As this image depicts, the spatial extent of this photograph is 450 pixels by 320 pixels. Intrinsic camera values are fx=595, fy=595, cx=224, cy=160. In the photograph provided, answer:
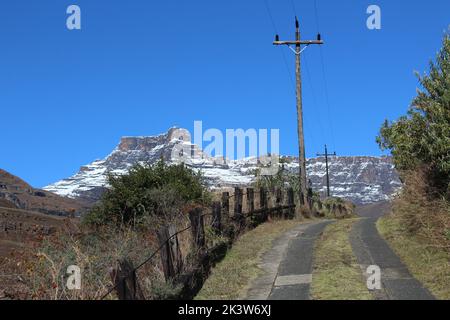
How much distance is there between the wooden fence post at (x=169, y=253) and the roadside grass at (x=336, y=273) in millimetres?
2388

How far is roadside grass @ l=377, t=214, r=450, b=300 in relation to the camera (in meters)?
10.0

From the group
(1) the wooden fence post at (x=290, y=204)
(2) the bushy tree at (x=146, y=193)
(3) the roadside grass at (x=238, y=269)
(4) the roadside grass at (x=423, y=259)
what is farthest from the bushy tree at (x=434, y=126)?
(1) the wooden fence post at (x=290, y=204)

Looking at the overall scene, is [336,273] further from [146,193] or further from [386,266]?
[146,193]

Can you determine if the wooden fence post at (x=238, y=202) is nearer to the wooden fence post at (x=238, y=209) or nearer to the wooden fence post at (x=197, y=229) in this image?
the wooden fence post at (x=238, y=209)

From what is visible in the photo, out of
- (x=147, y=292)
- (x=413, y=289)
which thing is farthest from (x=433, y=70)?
(x=147, y=292)

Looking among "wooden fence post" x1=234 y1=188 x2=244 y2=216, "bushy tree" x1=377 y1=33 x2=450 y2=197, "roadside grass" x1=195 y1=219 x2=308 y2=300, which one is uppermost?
"bushy tree" x1=377 y1=33 x2=450 y2=197

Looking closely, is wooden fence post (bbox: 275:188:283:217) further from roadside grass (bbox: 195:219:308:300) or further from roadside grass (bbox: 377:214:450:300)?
roadside grass (bbox: 377:214:450:300)

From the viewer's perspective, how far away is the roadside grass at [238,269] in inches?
411

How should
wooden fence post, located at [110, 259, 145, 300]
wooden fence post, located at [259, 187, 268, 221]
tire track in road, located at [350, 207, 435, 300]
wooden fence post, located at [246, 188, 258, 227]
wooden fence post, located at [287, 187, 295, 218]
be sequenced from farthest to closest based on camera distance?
1. wooden fence post, located at [287, 187, 295, 218]
2. wooden fence post, located at [259, 187, 268, 221]
3. wooden fence post, located at [246, 188, 258, 227]
4. tire track in road, located at [350, 207, 435, 300]
5. wooden fence post, located at [110, 259, 145, 300]

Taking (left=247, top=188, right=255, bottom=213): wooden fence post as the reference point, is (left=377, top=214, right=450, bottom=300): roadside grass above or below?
below

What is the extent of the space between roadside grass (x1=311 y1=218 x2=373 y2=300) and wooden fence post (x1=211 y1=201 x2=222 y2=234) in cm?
242

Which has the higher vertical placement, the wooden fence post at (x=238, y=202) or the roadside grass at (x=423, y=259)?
the wooden fence post at (x=238, y=202)

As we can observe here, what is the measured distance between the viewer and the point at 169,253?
10203 mm

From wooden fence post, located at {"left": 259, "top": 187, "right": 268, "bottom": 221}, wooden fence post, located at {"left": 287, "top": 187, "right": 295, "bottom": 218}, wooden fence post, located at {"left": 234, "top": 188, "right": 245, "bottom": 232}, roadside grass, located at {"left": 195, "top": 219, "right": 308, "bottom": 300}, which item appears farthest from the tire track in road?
wooden fence post, located at {"left": 287, "top": 187, "right": 295, "bottom": 218}
